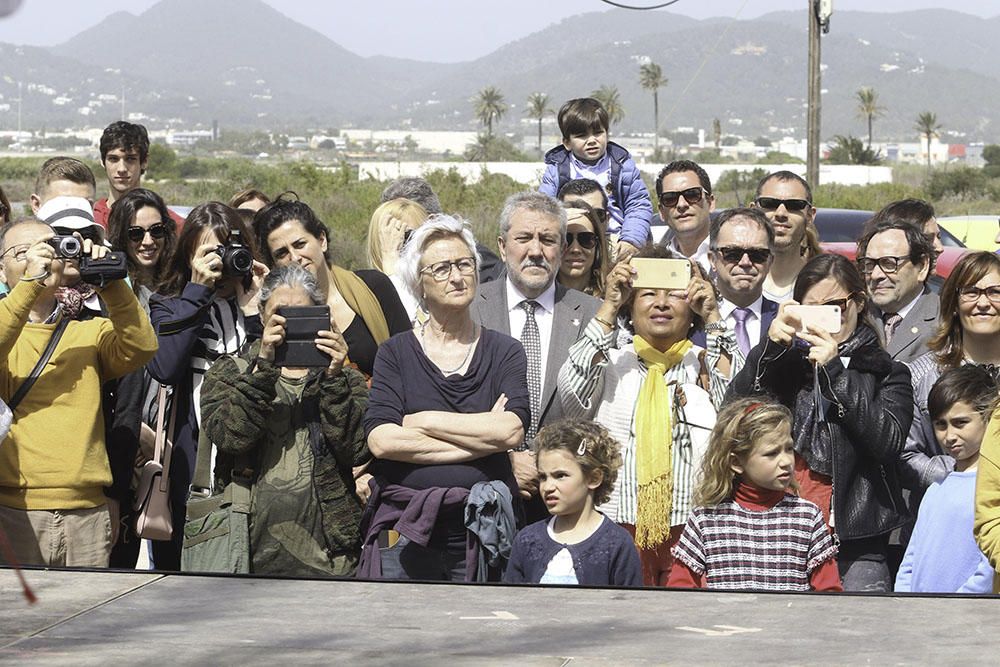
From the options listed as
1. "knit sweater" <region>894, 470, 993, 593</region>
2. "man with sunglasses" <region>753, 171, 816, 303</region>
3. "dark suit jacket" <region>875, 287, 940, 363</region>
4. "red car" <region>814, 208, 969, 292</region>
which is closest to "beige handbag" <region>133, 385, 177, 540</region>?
"knit sweater" <region>894, 470, 993, 593</region>

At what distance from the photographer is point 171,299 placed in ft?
18.1

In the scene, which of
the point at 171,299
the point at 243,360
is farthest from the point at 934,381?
the point at 171,299

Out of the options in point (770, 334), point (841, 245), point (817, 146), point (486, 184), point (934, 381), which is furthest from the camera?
point (486, 184)

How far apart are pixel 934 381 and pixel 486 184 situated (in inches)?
1109

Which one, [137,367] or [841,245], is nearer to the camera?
[137,367]

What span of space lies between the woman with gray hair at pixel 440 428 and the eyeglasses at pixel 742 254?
3.85ft

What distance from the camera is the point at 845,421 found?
4.93 metres

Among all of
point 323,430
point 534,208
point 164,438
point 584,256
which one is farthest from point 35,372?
point 584,256

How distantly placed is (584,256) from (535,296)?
30.6 inches

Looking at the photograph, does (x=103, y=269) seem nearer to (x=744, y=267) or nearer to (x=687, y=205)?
(x=744, y=267)

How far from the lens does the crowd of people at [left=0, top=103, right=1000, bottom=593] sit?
186 inches

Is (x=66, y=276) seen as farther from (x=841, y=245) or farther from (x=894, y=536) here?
(x=841, y=245)

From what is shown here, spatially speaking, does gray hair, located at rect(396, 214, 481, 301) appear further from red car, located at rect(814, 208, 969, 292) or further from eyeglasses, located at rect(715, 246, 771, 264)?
red car, located at rect(814, 208, 969, 292)

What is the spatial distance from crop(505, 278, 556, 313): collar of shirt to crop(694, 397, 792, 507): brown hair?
4.24ft
